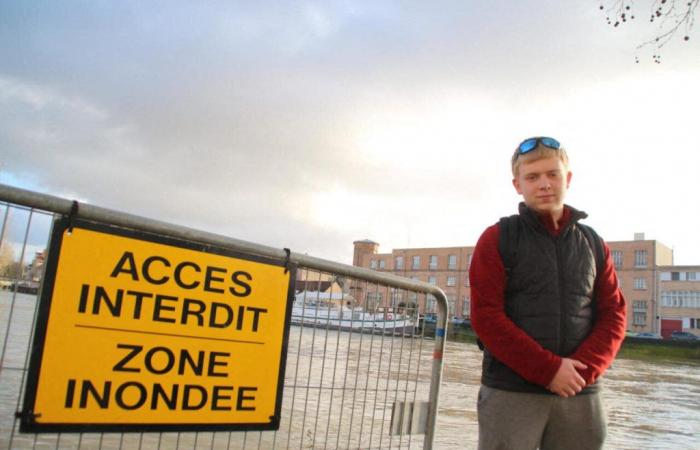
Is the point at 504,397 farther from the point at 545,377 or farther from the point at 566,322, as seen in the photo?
the point at 566,322

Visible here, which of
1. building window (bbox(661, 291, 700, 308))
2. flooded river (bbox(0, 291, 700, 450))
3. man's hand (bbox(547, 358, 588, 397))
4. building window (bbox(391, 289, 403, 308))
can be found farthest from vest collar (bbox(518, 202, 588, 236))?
building window (bbox(661, 291, 700, 308))

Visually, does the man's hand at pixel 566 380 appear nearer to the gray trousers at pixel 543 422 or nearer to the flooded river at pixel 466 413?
the gray trousers at pixel 543 422

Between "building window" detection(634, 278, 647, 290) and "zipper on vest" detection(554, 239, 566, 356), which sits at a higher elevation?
"building window" detection(634, 278, 647, 290)

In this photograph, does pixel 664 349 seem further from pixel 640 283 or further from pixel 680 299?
pixel 640 283

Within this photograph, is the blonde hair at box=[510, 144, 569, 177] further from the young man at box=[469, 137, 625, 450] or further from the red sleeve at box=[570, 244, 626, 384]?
the red sleeve at box=[570, 244, 626, 384]

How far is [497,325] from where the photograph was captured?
6.78ft

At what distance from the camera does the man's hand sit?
1995 millimetres

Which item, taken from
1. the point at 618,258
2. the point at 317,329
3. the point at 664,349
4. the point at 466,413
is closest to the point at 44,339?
the point at 317,329

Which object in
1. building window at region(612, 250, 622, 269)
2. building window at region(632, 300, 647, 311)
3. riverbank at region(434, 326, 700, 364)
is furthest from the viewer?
building window at region(612, 250, 622, 269)

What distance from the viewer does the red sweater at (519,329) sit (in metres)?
2.01

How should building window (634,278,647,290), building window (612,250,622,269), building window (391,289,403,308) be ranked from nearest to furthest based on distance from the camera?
building window (391,289,403,308), building window (634,278,647,290), building window (612,250,622,269)

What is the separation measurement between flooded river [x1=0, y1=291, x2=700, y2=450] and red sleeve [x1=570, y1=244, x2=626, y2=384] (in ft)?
4.96

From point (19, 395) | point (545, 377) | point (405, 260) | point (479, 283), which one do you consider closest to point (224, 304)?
point (19, 395)

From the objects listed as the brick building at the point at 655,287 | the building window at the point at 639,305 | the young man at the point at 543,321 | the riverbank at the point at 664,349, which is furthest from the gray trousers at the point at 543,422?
the building window at the point at 639,305
